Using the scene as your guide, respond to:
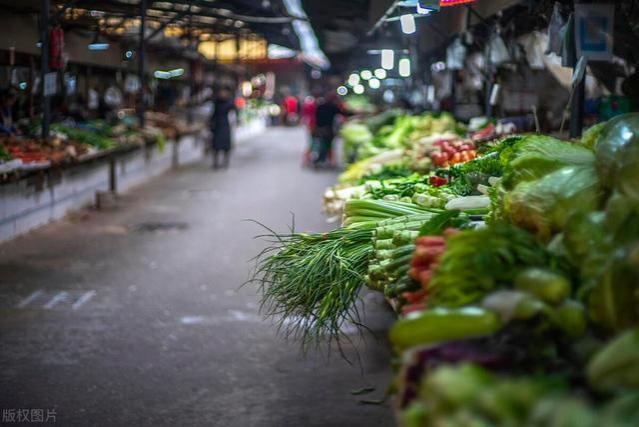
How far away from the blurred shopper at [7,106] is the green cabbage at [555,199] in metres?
10.2

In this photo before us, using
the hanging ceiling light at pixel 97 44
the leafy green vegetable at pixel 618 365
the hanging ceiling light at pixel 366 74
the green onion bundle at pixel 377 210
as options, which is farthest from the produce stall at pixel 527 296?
the hanging ceiling light at pixel 366 74

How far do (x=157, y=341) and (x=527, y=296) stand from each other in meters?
4.24

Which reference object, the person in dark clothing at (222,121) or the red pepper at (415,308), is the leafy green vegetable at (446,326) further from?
the person in dark clothing at (222,121)

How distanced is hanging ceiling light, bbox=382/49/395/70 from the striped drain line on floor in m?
8.37

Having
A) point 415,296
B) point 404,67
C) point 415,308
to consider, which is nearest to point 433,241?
point 415,296

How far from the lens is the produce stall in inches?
73.0

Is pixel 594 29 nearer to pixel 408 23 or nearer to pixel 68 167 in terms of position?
pixel 408 23

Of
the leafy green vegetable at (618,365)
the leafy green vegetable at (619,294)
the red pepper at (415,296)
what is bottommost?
the red pepper at (415,296)

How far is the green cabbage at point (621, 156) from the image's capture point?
2738 mm

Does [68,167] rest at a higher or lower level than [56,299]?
higher

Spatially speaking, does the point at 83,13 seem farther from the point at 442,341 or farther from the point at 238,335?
the point at 442,341

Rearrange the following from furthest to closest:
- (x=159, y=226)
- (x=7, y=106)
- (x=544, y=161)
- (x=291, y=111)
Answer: (x=291, y=111) < (x=7, y=106) < (x=159, y=226) < (x=544, y=161)

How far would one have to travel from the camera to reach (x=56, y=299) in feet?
23.4

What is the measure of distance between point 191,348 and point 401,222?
2.40m
